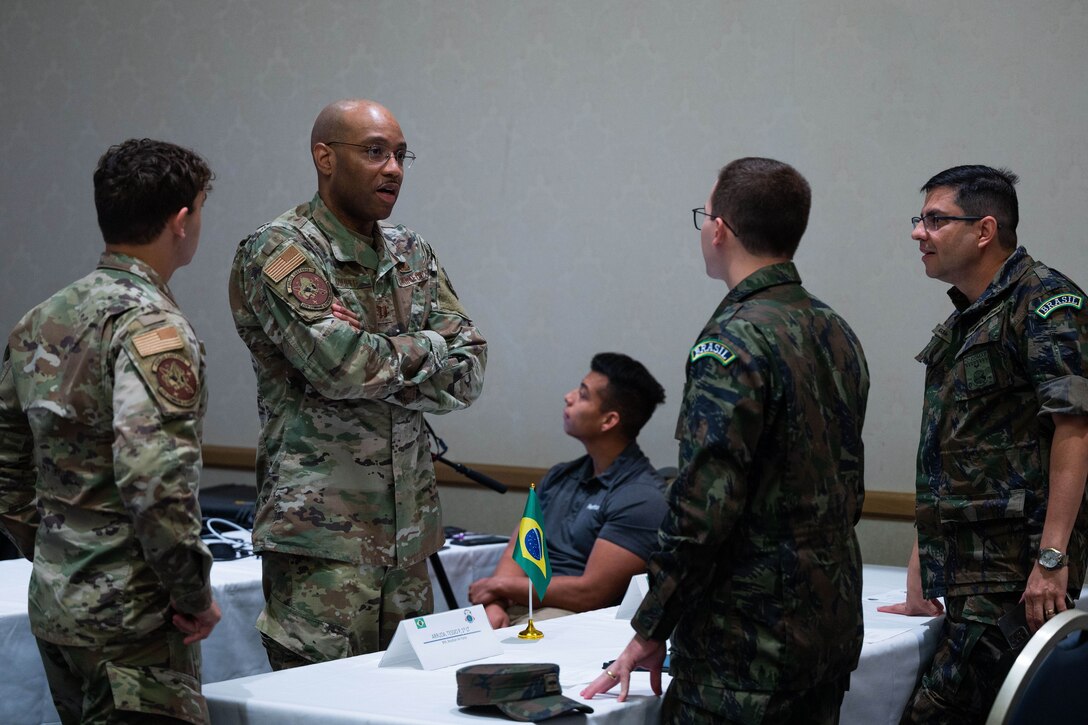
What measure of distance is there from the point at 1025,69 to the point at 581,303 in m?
1.84

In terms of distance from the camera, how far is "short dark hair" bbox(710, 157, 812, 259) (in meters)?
1.88

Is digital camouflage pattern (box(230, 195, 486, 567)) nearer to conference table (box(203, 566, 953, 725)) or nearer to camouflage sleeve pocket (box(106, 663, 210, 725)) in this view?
conference table (box(203, 566, 953, 725))

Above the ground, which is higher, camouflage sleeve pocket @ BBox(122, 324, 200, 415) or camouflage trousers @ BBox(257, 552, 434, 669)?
camouflage sleeve pocket @ BBox(122, 324, 200, 415)

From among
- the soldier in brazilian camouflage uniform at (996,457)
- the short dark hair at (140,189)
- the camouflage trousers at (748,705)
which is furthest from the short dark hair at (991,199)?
the short dark hair at (140,189)

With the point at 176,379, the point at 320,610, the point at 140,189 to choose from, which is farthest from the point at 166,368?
the point at 320,610

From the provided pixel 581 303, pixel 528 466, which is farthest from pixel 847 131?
pixel 528 466

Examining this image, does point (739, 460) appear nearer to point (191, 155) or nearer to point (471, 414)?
point (191, 155)

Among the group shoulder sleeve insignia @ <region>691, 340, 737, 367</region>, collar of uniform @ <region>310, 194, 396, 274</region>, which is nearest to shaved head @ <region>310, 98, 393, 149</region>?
collar of uniform @ <region>310, 194, 396, 274</region>

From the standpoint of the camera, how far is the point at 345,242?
2516mm

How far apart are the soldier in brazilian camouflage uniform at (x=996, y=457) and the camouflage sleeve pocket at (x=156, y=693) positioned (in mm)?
1550

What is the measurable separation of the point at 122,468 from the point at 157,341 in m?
0.21

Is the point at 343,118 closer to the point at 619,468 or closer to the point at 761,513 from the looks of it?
the point at 761,513

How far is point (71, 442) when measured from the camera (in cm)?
→ 181

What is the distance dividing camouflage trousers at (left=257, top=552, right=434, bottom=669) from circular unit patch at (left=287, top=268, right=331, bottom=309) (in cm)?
52
